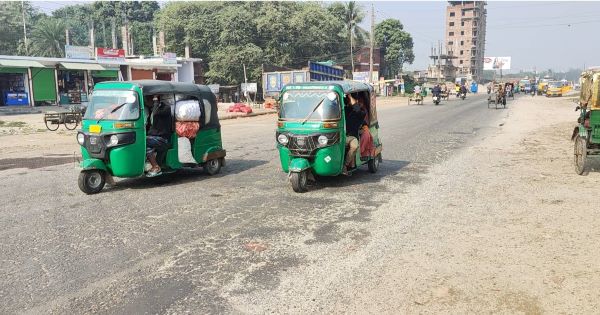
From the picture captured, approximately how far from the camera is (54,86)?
32.5 m

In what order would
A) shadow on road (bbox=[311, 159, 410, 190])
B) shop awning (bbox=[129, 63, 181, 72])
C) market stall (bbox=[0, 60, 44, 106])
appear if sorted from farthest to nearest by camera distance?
shop awning (bbox=[129, 63, 181, 72]) < market stall (bbox=[0, 60, 44, 106]) < shadow on road (bbox=[311, 159, 410, 190])

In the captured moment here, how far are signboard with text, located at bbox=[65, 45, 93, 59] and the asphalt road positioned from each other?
2929cm

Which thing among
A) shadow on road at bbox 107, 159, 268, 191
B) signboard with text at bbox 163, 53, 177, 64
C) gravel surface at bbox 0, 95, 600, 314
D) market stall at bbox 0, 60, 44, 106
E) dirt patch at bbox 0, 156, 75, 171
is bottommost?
gravel surface at bbox 0, 95, 600, 314

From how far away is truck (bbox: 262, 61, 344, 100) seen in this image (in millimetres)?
32312

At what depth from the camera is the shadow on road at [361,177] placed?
8656 millimetres

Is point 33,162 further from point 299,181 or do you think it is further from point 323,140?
point 323,140

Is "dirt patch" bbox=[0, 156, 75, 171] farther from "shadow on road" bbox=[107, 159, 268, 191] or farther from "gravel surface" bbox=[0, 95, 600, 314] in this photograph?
"shadow on road" bbox=[107, 159, 268, 191]

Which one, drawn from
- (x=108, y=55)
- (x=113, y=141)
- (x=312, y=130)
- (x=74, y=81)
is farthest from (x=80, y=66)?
(x=312, y=130)

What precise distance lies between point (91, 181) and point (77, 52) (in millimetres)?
32921

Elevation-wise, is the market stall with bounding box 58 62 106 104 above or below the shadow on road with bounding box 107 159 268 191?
above

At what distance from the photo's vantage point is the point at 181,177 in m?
9.53

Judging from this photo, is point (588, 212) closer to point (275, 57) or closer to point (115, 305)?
point (115, 305)

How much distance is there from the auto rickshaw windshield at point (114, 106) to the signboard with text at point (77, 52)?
104 feet

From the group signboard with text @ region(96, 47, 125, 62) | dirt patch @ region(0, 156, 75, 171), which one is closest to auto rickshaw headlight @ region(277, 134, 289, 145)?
dirt patch @ region(0, 156, 75, 171)
